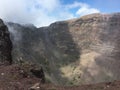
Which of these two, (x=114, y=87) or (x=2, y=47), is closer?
(x=114, y=87)

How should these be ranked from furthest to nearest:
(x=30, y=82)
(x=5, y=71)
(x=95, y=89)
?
(x=5, y=71), (x=30, y=82), (x=95, y=89)

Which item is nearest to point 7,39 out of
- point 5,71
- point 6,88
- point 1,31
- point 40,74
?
point 1,31

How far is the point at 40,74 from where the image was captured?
21.8m

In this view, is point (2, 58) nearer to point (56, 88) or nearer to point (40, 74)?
point (40, 74)

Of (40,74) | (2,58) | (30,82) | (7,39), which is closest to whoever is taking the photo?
(30,82)

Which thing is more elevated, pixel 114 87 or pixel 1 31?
pixel 1 31

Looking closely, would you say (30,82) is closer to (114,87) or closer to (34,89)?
(34,89)

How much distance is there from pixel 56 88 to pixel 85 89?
1.42 meters

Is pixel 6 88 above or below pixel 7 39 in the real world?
below

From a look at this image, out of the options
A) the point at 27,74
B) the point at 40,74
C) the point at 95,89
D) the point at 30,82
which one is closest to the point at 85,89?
the point at 95,89

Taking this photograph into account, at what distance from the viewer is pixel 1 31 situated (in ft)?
123

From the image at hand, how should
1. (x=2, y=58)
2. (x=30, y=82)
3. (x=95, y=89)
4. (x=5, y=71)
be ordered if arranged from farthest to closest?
(x=2, y=58) < (x=5, y=71) < (x=30, y=82) < (x=95, y=89)

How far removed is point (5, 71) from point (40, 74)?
3682 millimetres

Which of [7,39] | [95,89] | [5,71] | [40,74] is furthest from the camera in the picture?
[7,39]
